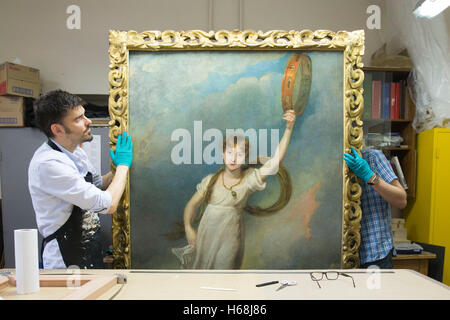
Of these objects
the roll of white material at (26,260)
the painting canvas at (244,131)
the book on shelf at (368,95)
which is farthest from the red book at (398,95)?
the roll of white material at (26,260)

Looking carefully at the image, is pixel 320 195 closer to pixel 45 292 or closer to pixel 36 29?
pixel 45 292

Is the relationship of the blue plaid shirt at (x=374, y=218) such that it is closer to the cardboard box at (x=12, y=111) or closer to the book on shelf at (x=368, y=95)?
the book on shelf at (x=368, y=95)

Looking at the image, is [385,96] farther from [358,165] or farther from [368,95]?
[358,165]

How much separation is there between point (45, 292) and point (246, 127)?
3.67 ft

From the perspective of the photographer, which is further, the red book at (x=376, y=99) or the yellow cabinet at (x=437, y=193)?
the red book at (x=376, y=99)

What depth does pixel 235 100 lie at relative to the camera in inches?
57.2

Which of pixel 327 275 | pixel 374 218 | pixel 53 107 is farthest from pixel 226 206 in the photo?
pixel 53 107

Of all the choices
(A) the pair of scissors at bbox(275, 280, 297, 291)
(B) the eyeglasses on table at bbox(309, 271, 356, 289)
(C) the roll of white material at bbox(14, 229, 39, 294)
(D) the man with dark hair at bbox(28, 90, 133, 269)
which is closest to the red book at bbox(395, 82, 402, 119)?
(B) the eyeglasses on table at bbox(309, 271, 356, 289)

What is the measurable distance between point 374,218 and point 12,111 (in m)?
2.70

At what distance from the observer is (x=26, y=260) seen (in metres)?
1.05

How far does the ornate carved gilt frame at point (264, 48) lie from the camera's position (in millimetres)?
1435

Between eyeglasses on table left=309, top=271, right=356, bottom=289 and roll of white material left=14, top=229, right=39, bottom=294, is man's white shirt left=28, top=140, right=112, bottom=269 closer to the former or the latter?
roll of white material left=14, top=229, right=39, bottom=294

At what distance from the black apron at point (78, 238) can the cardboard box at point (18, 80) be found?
1.12 metres

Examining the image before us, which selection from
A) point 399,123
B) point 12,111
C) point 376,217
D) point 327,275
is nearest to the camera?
point 327,275
